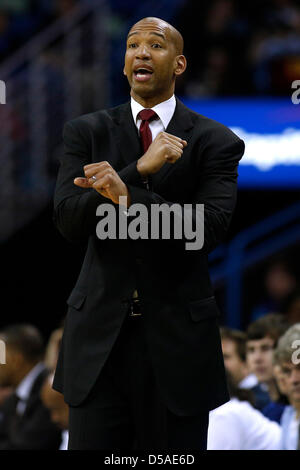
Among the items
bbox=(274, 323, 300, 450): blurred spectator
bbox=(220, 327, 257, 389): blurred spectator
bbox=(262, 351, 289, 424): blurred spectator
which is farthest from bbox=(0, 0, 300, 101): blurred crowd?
bbox=(274, 323, 300, 450): blurred spectator

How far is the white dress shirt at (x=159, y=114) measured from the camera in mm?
2857

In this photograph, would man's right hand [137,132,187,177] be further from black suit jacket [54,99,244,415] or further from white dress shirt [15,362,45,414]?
white dress shirt [15,362,45,414]

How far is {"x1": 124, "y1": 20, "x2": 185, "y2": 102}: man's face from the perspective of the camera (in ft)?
9.12

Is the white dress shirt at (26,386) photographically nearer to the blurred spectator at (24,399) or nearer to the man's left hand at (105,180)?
the blurred spectator at (24,399)

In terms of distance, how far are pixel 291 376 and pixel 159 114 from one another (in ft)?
5.94

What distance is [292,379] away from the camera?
13.9 feet

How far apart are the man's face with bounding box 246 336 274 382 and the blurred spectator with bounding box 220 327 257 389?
0.31ft

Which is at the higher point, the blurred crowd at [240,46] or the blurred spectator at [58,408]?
the blurred crowd at [240,46]

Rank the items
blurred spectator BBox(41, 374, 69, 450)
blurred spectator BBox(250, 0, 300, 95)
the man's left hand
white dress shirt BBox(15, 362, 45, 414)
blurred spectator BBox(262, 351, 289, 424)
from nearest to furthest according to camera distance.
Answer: the man's left hand, blurred spectator BBox(262, 351, 289, 424), blurred spectator BBox(41, 374, 69, 450), white dress shirt BBox(15, 362, 45, 414), blurred spectator BBox(250, 0, 300, 95)

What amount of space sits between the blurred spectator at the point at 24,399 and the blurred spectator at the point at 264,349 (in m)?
1.22

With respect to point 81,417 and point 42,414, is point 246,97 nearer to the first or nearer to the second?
point 42,414

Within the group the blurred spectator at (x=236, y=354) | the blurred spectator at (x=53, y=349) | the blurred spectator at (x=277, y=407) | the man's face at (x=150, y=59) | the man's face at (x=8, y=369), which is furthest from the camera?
the man's face at (x=8, y=369)

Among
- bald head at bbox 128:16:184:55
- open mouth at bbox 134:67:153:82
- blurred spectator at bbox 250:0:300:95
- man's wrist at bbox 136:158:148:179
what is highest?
blurred spectator at bbox 250:0:300:95

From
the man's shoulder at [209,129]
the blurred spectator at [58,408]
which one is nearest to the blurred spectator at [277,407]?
the blurred spectator at [58,408]
